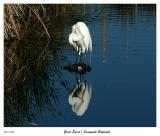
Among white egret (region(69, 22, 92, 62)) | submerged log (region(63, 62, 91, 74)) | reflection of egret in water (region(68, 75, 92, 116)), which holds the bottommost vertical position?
reflection of egret in water (region(68, 75, 92, 116))

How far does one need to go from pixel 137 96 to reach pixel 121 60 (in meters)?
1.30

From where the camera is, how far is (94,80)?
6.12m

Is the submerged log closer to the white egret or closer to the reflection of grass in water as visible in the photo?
the reflection of grass in water

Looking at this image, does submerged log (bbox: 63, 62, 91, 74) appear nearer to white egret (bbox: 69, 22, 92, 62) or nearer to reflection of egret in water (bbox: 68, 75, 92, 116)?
white egret (bbox: 69, 22, 92, 62)

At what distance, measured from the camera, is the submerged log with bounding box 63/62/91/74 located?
6543 millimetres

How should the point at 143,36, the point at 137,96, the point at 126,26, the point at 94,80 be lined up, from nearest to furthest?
the point at 137,96 → the point at 94,80 → the point at 143,36 → the point at 126,26

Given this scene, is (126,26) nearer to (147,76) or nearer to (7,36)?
(7,36)

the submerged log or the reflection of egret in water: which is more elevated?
the submerged log

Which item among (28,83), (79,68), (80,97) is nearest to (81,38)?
(79,68)

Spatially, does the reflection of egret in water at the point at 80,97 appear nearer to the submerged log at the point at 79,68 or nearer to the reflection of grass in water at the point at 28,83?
the reflection of grass in water at the point at 28,83

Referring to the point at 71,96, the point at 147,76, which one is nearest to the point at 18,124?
the point at 71,96

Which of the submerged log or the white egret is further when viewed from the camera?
the white egret

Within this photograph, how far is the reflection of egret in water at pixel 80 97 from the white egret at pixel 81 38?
760 millimetres

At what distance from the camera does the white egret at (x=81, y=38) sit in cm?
671
